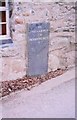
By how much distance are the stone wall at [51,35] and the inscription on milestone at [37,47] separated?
0.09m

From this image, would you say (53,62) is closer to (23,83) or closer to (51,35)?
(51,35)

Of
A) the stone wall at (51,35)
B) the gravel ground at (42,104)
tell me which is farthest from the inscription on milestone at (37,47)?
the gravel ground at (42,104)

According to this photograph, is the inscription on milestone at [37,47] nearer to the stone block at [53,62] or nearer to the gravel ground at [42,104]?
the stone block at [53,62]

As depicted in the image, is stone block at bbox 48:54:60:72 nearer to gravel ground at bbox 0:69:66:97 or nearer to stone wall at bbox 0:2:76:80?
stone wall at bbox 0:2:76:80

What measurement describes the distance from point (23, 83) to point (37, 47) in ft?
2.64

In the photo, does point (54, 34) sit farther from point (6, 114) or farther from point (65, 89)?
point (6, 114)

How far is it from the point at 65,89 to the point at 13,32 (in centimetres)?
143

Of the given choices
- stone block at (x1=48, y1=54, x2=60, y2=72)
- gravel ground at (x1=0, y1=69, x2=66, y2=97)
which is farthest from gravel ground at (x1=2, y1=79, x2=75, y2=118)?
stone block at (x1=48, y1=54, x2=60, y2=72)

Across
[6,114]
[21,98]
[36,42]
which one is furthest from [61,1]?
[6,114]

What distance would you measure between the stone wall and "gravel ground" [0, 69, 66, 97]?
114 mm

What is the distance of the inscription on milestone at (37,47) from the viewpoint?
19.8 ft

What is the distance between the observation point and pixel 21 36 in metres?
5.92

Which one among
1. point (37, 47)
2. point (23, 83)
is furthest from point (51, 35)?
point (23, 83)

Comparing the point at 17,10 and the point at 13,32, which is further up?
the point at 17,10
